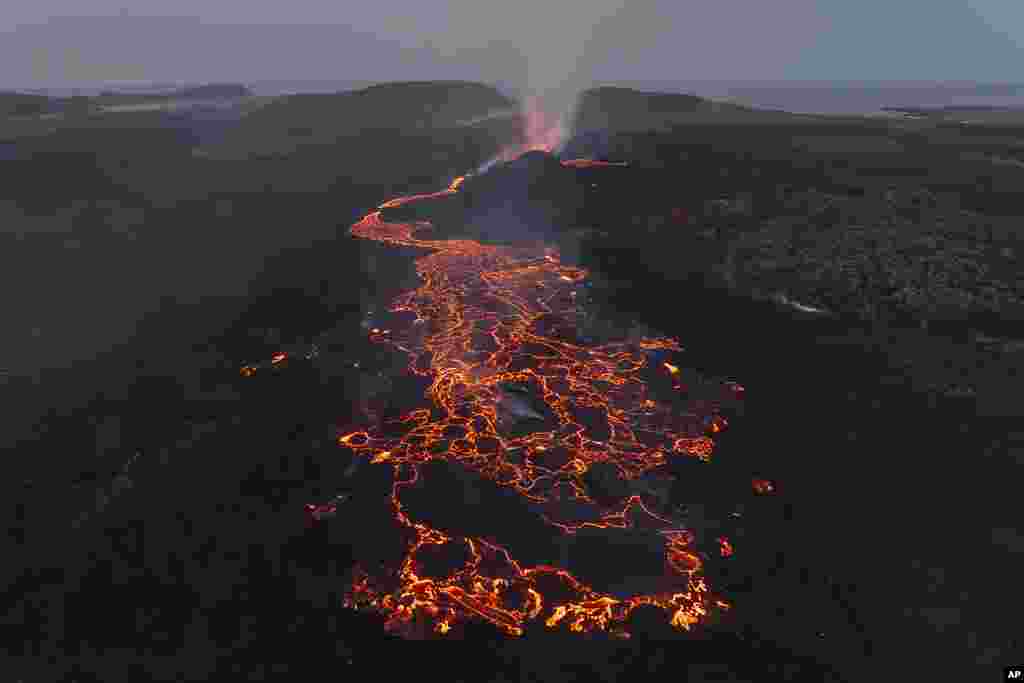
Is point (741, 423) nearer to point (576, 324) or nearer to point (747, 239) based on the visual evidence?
point (576, 324)

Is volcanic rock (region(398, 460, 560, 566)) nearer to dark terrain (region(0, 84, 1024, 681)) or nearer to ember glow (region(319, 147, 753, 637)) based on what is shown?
ember glow (region(319, 147, 753, 637))

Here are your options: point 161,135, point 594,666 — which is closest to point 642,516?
point 594,666

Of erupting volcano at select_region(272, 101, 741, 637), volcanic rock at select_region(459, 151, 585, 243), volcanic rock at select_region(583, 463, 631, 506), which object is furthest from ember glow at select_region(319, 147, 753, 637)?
volcanic rock at select_region(459, 151, 585, 243)

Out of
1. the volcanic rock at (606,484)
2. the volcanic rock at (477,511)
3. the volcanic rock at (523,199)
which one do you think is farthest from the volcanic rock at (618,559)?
the volcanic rock at (523,199)

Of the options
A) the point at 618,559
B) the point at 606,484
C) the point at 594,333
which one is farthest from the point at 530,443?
the point at 594,333

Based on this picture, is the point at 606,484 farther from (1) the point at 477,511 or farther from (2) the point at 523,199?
(2) the point at 523,199

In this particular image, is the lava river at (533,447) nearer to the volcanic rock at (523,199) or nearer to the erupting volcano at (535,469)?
the erupting volcano at (535,469)
